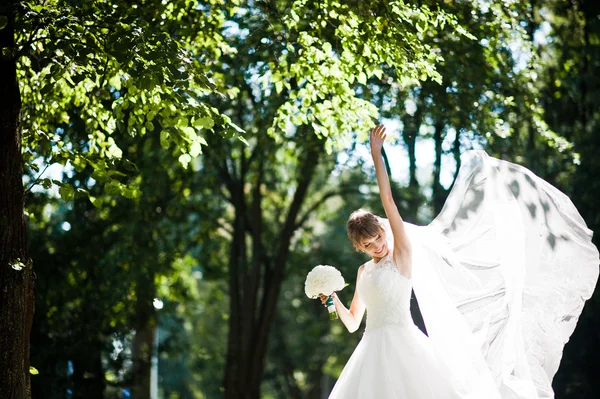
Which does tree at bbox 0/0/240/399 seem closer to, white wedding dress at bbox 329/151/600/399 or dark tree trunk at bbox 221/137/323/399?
white wedding dress at bbox 329/151/600/399

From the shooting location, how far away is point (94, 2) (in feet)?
22.3

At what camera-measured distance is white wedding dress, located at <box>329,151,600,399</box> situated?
560 centimetres

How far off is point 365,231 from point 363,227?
1.4 inches

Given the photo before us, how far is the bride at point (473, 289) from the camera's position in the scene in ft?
18.4

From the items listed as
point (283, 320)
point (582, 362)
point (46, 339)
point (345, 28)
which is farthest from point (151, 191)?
point (283, 320)

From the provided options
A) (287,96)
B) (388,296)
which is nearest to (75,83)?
(388,296)

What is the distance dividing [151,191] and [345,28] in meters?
7.21

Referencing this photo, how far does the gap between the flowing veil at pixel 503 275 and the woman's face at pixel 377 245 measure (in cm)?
26

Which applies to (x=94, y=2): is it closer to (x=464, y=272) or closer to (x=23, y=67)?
(x=23, y=67)

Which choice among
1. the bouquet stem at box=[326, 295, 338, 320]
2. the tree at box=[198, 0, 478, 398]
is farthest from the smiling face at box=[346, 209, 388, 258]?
the tree at box=[198, 0, 478, 398]

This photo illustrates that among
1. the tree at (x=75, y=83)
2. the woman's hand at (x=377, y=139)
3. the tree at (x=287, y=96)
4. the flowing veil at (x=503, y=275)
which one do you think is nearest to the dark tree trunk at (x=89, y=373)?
the tree at (x=287, y=96)

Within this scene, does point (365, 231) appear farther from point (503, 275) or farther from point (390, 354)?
point (503, 275)

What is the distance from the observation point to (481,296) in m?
6.18

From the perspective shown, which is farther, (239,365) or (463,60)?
(239,365)
